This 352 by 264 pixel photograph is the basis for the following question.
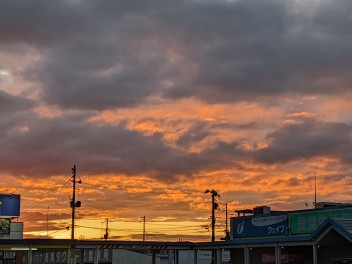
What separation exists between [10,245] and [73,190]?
32097mm

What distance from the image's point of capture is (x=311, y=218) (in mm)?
47688

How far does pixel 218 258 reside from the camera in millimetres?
53812

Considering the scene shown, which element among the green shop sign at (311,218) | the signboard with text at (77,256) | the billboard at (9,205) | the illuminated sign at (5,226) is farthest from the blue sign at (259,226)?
the signboard with text at (77,256)

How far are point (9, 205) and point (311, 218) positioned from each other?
43767 millimetres

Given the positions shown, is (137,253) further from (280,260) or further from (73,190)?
(280,260)

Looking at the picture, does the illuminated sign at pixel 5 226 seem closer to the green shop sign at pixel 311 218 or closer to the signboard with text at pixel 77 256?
the signboard with text at pixel 77 256

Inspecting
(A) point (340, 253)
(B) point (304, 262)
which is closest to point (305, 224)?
(B) point (304, 262)

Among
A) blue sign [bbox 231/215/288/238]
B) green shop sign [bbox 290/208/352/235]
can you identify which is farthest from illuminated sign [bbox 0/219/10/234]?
green shop sign [bbox 290/208/352/235]

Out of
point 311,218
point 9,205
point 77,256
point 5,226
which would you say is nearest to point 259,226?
point 311,218

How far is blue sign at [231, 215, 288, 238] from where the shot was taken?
5091cm

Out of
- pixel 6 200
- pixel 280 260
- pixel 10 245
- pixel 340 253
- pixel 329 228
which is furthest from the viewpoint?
pixel 6 200

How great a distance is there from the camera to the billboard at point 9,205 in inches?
3105

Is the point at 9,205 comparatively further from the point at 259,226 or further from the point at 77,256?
the point at 259,226

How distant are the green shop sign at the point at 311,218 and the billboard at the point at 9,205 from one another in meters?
41.0
